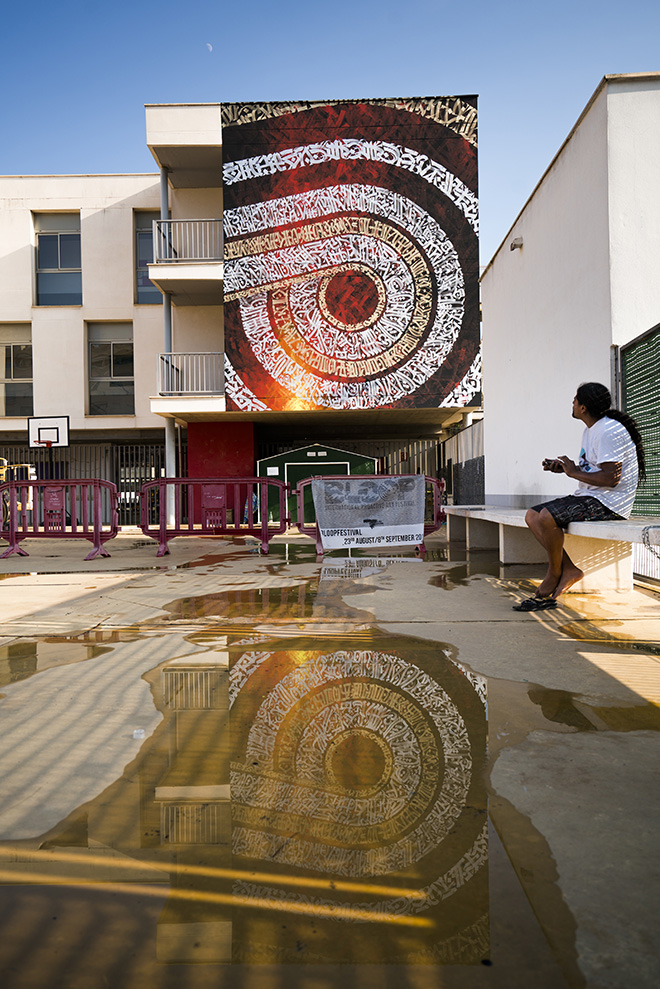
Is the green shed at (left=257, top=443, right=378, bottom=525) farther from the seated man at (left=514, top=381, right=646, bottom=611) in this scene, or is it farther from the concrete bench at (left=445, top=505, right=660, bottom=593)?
the seated man at (left=514, top=381, right=646, bottom=611)

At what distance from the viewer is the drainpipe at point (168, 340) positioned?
1917 cm

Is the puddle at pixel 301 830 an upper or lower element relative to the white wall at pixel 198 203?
lower

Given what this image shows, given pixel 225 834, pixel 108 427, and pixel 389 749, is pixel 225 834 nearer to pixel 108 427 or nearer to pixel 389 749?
pixel 389 749

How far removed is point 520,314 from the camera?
1097cm

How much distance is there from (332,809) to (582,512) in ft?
11.8

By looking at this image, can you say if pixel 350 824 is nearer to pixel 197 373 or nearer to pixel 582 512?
pixel 582 512

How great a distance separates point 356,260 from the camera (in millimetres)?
17438

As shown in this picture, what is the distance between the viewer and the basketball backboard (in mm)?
20953

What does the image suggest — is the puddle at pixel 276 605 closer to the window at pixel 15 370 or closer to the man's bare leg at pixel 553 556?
the man's bare leg at pixel 553 556

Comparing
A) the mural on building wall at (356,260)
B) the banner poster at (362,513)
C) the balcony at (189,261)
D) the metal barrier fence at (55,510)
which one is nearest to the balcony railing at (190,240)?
the balcony at (189,261)

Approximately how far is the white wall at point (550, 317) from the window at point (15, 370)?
637 inches

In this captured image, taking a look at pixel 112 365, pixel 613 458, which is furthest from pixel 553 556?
pixel 112 365

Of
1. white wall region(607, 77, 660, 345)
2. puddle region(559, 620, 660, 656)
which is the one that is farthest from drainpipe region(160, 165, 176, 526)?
puddle region(559, 620, 660, 656)

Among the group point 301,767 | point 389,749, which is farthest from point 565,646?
point 301,767
